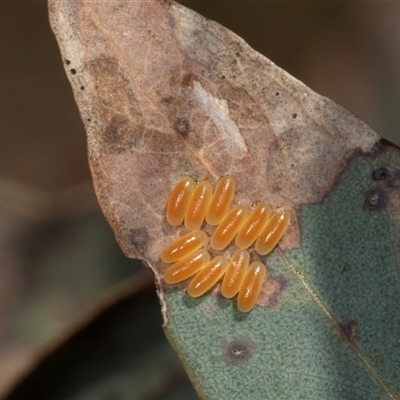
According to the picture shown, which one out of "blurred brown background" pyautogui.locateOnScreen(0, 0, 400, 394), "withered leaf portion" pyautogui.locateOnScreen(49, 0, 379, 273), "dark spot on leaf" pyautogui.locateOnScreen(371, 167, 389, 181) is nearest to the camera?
"withered leaf portion" pyautogui.locateOnScreen(49, 0, 379, 273)

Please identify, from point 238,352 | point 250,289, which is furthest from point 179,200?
point 238,352

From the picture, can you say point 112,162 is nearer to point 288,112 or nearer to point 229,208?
point 229,208

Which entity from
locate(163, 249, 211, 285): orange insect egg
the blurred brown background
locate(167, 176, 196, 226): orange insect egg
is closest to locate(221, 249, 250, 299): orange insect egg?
locate(163, 249, 211, 285): orange insect egg

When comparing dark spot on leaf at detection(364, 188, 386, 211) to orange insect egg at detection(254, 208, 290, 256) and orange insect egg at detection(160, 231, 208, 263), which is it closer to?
orange insect egg at detection(254, 208, 290, 256)

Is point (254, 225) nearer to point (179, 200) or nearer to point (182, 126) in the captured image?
point (179, 200)

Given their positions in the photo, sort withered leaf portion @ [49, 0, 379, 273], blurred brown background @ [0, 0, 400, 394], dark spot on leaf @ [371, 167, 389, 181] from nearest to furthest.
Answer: withered leaf portion @ [49, 0, 379, 273] < dark spot on leaf @ [371, 167, 389, 181] < blurred brown background @ [0, 0, 400, 394]

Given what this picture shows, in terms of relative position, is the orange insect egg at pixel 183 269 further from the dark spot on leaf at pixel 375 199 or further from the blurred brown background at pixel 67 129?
the blurred brown background at pixel 67 129

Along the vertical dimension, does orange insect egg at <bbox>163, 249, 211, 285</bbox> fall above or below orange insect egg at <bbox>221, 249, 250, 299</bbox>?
above
